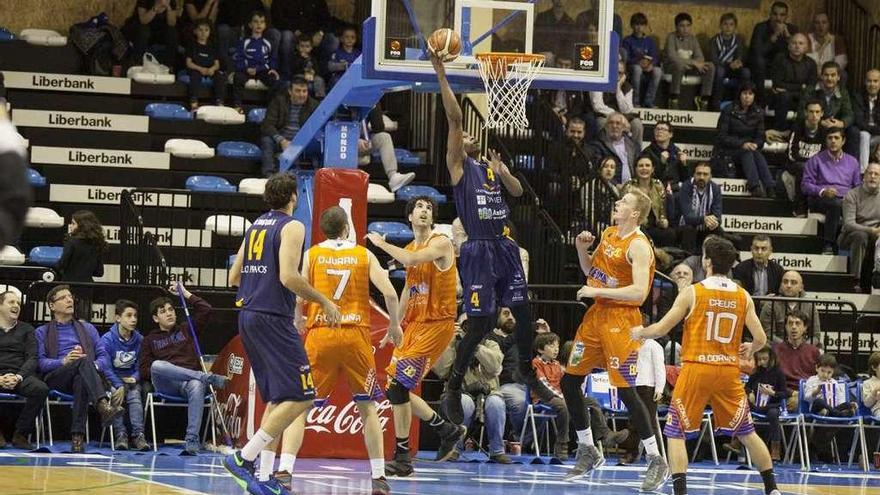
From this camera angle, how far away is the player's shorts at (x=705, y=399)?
9.95 metres

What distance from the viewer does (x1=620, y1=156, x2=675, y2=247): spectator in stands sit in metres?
17.2

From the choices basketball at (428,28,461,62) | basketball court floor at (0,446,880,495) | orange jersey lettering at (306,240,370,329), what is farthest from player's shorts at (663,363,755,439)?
basketball at (428,28,461,62)

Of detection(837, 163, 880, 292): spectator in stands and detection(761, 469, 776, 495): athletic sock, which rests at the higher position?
detection(837, 163, 880, 292): spectator in stands

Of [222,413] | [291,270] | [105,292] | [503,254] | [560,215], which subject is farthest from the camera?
[560,215]

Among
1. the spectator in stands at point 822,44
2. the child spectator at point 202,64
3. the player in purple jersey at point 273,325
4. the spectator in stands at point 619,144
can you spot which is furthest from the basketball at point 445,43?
the spectator in stands at point 822,44

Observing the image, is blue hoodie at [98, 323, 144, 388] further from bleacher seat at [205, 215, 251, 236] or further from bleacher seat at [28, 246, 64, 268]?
bleacher seat at [205, 215, 251, 236]

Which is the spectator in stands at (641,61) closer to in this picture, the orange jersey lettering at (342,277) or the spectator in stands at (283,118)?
the spectator in stands at (283,118)

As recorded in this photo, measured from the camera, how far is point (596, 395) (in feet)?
47.0

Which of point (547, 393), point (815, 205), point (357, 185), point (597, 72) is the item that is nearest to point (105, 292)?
point (357, 185)

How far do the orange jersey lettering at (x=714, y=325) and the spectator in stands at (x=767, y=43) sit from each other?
12.1m

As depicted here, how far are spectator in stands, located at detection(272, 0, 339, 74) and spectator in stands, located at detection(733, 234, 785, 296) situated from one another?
6.32m

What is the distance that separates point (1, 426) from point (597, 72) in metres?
6.29

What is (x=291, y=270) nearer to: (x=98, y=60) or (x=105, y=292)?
(x=105, y=292)

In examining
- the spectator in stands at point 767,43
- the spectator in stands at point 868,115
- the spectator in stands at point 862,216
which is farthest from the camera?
the spectator in stands at point 767,43
